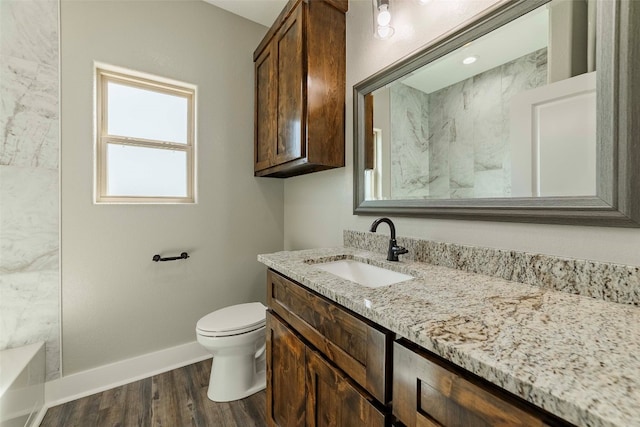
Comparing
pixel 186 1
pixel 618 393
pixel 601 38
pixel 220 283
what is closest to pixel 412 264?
pixel 618 393

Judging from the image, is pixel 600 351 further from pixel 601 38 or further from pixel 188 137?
pixel 188 137

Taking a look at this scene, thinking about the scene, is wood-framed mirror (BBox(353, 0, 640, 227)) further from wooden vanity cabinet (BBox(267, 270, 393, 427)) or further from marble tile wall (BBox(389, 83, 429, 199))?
wooden vanity cabinet (BBox(267, 270, 393, 427))

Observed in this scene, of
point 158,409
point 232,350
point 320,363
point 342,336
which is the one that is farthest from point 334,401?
point 158,409

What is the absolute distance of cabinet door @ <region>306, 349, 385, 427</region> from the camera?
732 mm

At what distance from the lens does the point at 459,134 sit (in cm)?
117

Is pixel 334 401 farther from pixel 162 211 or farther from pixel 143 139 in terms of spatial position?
pixel 143 139

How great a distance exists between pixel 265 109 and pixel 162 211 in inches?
42.8

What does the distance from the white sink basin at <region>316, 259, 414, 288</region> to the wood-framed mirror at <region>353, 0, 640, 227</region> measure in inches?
12.5

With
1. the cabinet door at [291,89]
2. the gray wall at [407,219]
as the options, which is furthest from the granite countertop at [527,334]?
the cabinet door at [291,89]

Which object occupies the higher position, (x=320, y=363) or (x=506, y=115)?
(x=506, y=115)

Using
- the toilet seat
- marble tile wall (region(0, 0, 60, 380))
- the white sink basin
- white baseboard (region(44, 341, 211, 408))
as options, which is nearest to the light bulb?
the white sink basin

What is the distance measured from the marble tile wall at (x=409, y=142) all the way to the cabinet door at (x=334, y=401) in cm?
88

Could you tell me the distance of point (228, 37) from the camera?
2.21 metres

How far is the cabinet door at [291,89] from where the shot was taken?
1.59 m
